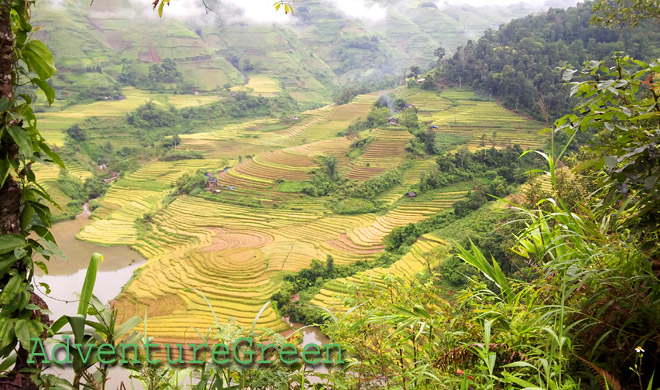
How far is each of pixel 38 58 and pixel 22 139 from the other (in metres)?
0.22

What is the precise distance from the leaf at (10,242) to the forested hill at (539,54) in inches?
754

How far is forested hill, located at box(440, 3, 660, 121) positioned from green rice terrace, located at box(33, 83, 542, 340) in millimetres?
1121

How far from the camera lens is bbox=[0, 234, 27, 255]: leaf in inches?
34.2

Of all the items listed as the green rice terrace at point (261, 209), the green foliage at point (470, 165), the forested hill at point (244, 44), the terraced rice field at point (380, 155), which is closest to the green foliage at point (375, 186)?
the green rice terrace at point (261, 209)

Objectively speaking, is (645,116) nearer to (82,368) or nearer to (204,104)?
(82,368)

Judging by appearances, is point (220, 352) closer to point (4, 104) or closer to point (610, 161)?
point (4, 104)

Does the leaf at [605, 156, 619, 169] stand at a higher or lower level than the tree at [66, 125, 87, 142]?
higher

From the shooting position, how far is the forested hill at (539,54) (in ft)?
63.6

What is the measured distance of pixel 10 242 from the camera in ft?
2.88

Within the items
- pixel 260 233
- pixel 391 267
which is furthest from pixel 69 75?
pixel 391 267

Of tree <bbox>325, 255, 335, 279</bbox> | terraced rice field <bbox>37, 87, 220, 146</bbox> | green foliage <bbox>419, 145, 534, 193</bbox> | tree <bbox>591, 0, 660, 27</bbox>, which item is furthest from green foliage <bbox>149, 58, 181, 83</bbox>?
tree <bbox>591, 0, 660, 27</bbox>

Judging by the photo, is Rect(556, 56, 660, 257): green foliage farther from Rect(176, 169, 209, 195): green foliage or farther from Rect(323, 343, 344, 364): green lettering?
Rect(176, 169, 209, 195): green foliage

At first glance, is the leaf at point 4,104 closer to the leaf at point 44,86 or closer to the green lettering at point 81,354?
the leaf at point 44,86

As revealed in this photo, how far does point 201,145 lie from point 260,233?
1249 cm
